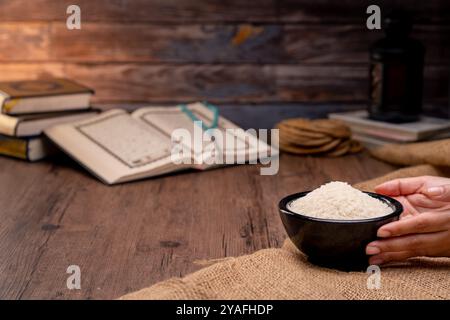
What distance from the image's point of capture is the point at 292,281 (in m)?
0.95

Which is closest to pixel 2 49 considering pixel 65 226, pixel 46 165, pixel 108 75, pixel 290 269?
pixel 108 75

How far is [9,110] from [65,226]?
581 mm

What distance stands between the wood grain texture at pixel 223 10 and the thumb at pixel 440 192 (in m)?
1.10

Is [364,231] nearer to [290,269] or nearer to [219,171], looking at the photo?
[290,269]

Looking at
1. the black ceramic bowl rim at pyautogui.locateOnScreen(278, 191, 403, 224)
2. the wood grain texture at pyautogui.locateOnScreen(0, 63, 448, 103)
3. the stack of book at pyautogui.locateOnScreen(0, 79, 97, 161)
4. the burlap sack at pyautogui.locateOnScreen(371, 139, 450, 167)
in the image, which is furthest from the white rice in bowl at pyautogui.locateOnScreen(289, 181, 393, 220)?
the wood grain texture at pyautogui.locateOnScreen(0, 63, 448, 103)

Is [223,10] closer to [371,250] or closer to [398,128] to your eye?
[398,128]

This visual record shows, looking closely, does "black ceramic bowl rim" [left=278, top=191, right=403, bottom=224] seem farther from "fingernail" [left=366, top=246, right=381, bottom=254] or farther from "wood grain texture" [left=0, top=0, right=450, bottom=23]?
"wood grain texture" [left=0, top=0, right=450, bottom=23]

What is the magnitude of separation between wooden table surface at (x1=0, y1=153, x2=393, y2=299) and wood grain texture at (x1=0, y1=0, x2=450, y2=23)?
494 millimetres

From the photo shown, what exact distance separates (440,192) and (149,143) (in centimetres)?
Answer: 81

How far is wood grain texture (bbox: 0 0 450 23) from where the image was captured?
2039 millimetres

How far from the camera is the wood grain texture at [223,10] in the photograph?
2.04 metres

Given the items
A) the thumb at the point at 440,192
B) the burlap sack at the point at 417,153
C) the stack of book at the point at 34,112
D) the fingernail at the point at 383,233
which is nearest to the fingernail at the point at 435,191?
the thumb at the point at 440,192

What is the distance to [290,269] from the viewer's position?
39.0 inches

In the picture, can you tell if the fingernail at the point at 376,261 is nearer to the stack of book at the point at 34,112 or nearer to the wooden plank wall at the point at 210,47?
the stack of book at the point at 34,112
